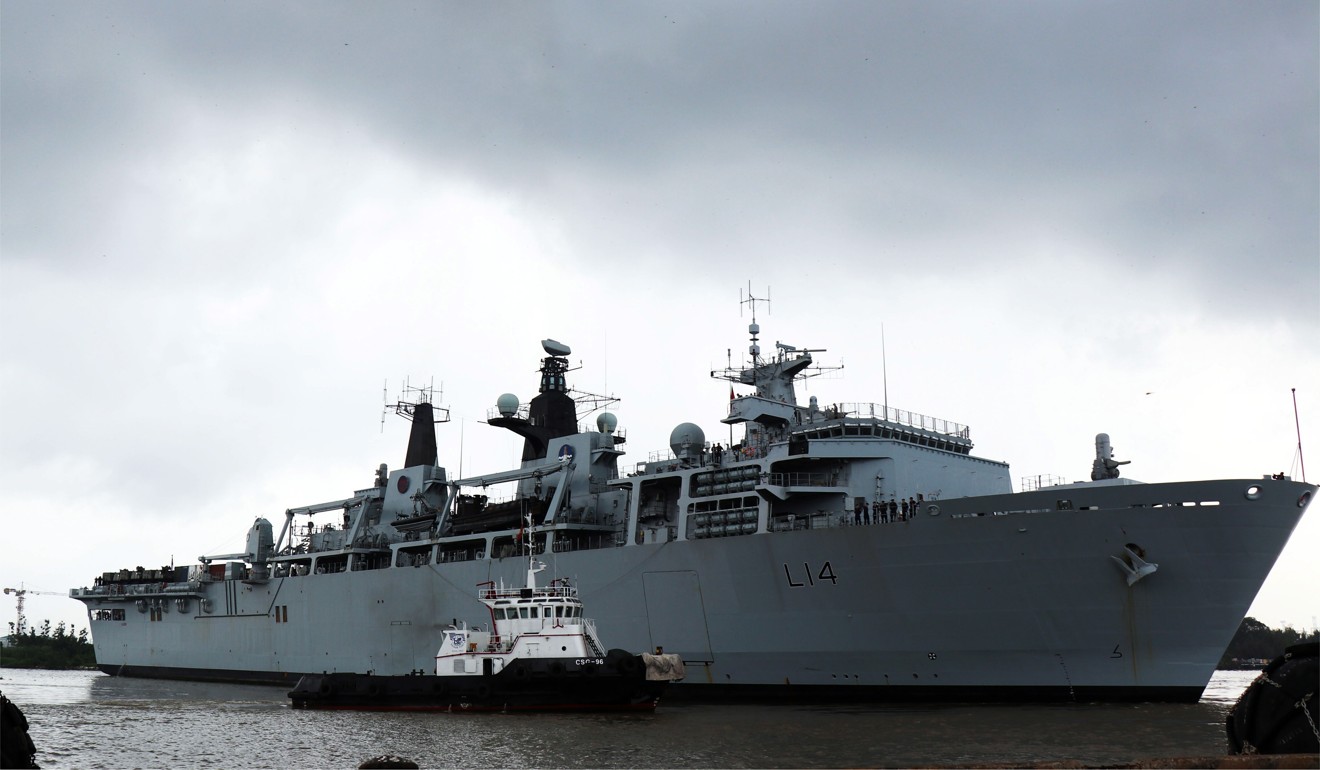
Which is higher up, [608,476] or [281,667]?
[608,476]

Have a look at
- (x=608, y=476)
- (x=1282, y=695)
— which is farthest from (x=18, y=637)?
(x=1282, y=695)

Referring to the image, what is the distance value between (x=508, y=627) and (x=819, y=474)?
380 inches

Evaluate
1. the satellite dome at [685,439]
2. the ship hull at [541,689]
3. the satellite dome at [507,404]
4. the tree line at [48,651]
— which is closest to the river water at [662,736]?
the ship hull at [541,689]

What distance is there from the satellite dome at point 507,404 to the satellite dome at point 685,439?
1076 cm

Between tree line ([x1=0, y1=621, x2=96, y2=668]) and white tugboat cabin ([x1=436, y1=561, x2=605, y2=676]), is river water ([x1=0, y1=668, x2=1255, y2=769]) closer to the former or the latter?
white tugboat cabin ([x1=436, y1=561, x2=605, y2=676])

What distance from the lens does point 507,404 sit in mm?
41969

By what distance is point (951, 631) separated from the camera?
2589 cm

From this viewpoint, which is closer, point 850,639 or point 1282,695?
point 1282,695

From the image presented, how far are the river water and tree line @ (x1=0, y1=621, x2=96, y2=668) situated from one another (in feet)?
245

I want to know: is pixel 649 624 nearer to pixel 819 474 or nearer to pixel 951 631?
pixel 819 474

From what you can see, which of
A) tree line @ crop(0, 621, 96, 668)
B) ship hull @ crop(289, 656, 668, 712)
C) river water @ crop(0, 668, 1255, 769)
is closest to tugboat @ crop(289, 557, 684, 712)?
ship hull @ crop(289, 656, 668, 712)

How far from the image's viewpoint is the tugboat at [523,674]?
26797 millimetres

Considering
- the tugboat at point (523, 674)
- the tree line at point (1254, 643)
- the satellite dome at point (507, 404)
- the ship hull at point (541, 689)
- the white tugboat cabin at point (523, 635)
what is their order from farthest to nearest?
the tree line at point (1254, 643) → the satellite dome at point (507, 404) → the white tugboat cabin at point (523, 635) → the tugboat at point (523, 674) → the ship hull at point (541, 689)

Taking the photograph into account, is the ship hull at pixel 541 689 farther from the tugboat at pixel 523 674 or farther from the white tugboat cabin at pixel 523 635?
the white tugboat cabin at pixel 523 635
